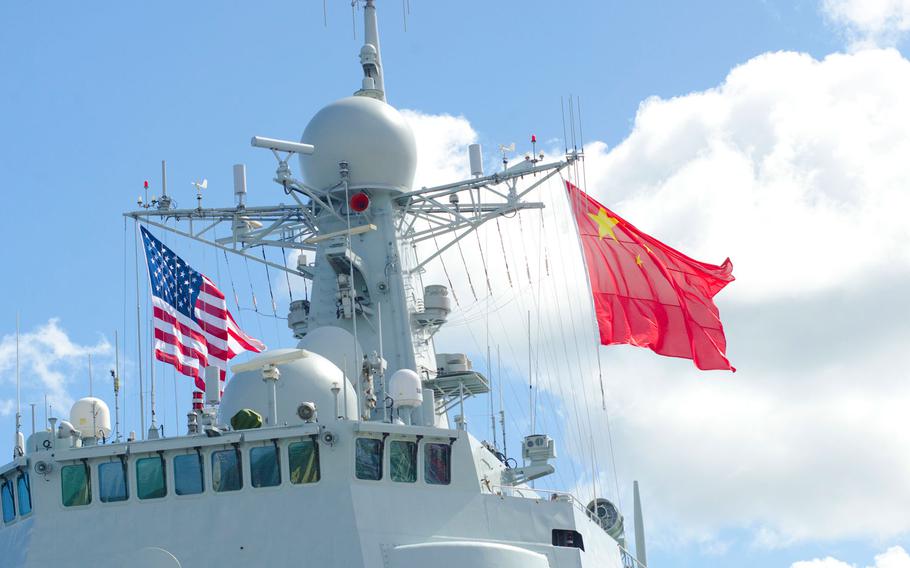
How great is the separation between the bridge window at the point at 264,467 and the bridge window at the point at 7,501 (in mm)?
3539

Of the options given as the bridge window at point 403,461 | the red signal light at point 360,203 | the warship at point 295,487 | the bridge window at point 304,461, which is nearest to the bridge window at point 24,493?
the warship at point 295,487

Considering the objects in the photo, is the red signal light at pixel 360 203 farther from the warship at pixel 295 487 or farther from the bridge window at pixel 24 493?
the bridge window at pixel 24 493

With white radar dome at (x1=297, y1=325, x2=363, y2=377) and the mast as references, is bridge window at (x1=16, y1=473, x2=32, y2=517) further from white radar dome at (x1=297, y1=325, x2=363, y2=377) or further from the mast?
the mast

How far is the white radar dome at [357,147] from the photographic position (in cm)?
2711

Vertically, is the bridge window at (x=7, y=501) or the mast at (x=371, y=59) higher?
the mast at (x=371, y=59)

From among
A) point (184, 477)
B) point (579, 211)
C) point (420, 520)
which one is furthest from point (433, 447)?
point (579, 211)

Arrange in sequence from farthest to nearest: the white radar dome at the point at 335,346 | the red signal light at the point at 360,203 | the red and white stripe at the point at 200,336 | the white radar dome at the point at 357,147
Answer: the white radar dome at the point at 357,147
the red signal light at the point at 360,203
the red and white stripe at the point at 200,336
the white radar dome at the point at 335,346

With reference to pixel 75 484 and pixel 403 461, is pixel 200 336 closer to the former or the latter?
pixel 75 484

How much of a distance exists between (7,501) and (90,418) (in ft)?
5.42

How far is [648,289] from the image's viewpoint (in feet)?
88.4

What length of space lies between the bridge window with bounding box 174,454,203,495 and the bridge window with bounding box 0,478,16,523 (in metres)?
2.51

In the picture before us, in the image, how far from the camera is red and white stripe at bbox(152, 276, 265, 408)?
25.8m

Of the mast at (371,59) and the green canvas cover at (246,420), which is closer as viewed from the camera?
the green canvas cover at (246,420)

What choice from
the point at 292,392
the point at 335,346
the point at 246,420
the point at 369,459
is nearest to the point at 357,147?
the point at 335,346
